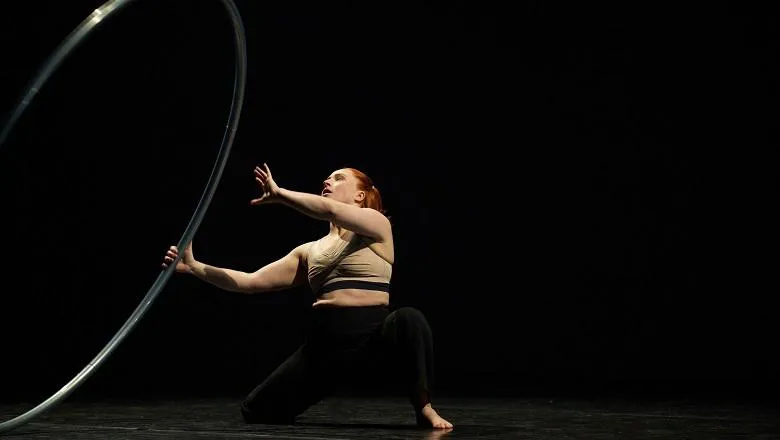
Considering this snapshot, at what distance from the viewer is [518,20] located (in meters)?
5.28

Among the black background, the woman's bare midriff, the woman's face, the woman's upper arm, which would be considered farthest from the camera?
the black background

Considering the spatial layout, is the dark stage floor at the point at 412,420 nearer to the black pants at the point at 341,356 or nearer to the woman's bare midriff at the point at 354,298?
the black pants at the point at 341,356

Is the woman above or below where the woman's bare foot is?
above

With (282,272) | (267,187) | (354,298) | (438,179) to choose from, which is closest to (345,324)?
(354,298)

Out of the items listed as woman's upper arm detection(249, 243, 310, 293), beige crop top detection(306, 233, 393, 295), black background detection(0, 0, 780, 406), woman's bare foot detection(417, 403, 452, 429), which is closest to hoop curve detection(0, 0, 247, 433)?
woman's upper arm detection(249, 243, 310, 293)

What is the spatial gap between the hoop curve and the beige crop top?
51 cm

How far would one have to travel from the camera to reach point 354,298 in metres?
3.40

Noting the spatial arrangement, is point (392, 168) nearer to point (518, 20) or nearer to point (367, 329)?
point (518, 20)

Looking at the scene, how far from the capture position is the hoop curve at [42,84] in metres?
2.79

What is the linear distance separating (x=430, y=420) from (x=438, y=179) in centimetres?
225

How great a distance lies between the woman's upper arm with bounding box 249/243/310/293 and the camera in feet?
12.0

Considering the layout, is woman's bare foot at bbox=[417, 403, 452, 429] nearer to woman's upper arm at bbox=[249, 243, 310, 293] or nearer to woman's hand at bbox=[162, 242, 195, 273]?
woman's upper arm at bbox=[249, 243, 310, 293]

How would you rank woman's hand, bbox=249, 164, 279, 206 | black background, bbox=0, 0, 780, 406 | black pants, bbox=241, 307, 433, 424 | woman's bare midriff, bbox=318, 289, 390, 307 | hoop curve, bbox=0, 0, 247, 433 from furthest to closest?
black background, bbox=0, 0, 780, 406 → woman's bare midriff, bbox=318, 289, 390, 307 → black pants, bbox=241, 307, 433, 424 → woman's hand, bbox=249, 164, 279, 206 → hoop curve, bbox=0, 0, 247, 433

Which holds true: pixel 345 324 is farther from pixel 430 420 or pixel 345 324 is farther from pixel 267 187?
pixel 267 187
